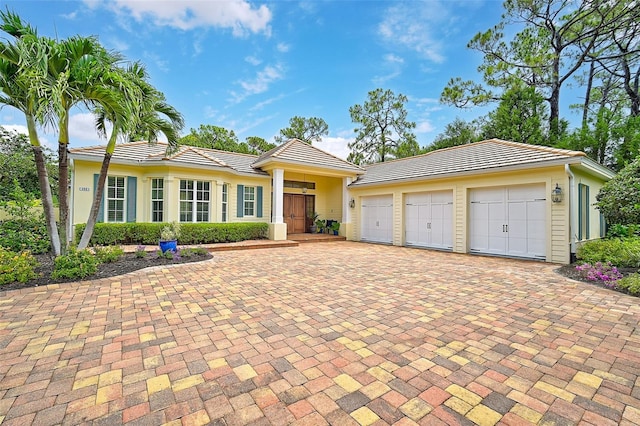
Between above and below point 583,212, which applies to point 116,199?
above

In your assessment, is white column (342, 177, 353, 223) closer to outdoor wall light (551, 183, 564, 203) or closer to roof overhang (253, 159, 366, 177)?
roof overhang (253, 159, 366, 177)

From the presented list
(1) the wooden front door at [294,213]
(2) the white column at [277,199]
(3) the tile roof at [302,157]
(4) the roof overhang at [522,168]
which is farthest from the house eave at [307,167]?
(1) the wooden front door at [294,213]

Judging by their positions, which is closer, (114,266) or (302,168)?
(114,266)

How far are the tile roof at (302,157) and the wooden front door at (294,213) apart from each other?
9.20 feet

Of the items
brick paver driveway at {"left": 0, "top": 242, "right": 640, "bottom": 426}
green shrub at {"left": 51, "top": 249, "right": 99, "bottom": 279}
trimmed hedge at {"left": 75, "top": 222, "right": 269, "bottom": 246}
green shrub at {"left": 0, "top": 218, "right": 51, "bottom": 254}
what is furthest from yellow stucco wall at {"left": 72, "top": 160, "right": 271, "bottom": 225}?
brick paver driveway at {"left": 0, "top": 242, "right": 640, "bottom": 426}

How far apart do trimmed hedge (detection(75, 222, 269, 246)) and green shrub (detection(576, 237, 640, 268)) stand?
10.8 m

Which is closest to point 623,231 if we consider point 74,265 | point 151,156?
point 74,265

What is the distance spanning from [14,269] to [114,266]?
1.64 meters

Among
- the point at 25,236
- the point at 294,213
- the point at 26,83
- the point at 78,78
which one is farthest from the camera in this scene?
the point at 294,213

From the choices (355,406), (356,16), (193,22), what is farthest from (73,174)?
(355,406)

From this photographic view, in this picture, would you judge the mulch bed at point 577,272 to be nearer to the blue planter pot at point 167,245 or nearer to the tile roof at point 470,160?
the tile roof at point 470,160

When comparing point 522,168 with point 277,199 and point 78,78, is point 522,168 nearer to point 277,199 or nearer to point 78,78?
point 277,199

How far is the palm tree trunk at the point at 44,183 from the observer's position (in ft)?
18.4

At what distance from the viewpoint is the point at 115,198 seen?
10.8 metres
